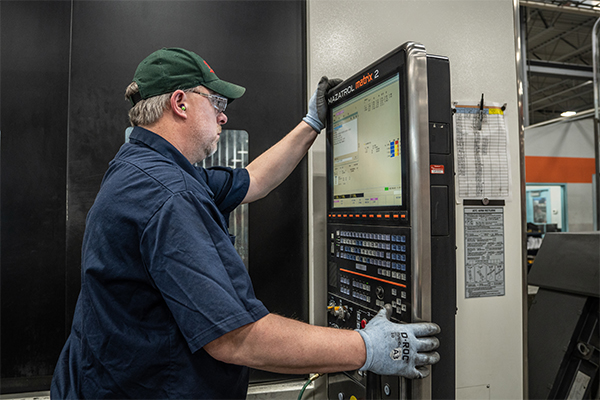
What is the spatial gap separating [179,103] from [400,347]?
0.85 meters

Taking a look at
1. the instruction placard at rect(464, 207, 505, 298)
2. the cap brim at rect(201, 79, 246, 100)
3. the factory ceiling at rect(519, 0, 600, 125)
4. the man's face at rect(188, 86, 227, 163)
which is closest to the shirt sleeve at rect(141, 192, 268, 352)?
the man's face at rect(188, 86, 227, 163)

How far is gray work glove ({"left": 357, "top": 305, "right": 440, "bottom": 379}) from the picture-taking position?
2.91ft

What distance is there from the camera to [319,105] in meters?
1.40

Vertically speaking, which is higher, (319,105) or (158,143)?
(319,105)

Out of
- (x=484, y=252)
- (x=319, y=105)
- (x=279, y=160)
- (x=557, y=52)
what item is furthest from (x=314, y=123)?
(x=557, y=52)

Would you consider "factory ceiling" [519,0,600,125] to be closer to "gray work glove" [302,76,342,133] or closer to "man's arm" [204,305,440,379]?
"gray work glove" [302,76,342,133]

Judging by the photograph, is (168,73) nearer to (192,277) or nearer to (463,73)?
(192,277)

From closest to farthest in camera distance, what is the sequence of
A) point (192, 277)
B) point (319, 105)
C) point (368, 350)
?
point (192, 277) → point (368, 350) → point (319, 105)

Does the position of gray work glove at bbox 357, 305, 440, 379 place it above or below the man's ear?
below

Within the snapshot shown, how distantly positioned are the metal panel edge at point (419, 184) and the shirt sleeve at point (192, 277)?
1.31 feet

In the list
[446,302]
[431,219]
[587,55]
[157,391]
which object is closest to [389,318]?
[446,302]

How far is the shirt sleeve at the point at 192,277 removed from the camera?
73cm

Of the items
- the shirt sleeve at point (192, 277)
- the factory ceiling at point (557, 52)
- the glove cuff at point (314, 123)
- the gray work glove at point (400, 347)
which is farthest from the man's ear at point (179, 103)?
the factory ceiling at point (557, 52)

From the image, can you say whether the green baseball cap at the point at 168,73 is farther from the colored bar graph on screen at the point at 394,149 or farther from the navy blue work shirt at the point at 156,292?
the colored bar graph on screen at the point at 394,149
